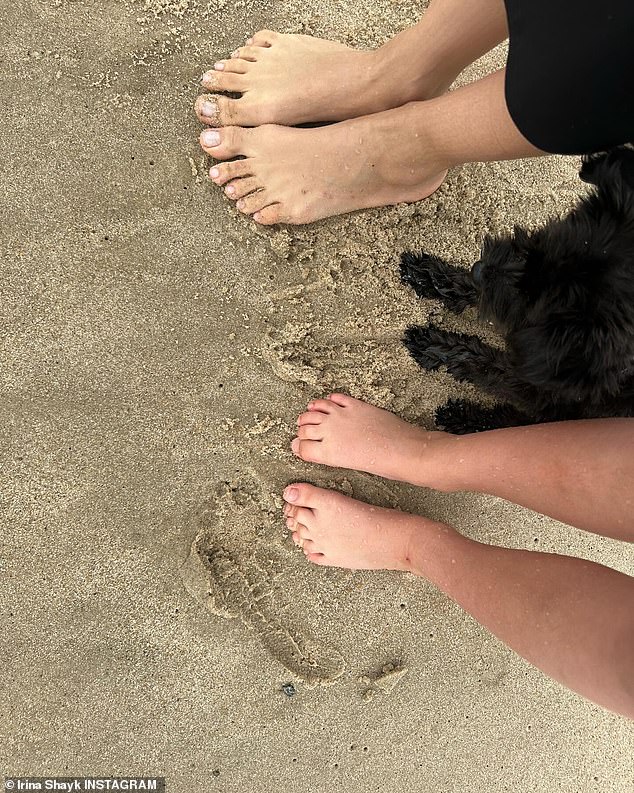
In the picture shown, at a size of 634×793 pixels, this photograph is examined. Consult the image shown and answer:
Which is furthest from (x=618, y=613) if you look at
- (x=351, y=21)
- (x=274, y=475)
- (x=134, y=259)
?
(x=351, y=21)

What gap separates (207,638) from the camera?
6.45 feet

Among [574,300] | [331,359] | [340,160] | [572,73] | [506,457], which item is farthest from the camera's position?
[331,359]

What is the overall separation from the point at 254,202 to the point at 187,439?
0.80 meters

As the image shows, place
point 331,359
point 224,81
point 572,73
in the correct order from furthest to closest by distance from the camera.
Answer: point 331,359
point 224,81
point 572,73

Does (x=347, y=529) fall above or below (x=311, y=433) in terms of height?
below

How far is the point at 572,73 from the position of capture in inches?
47.9

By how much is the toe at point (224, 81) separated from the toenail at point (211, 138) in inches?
6.4

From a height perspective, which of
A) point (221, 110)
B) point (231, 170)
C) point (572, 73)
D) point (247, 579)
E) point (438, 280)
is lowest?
point (247, 579)

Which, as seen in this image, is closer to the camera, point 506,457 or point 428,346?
point 506,457

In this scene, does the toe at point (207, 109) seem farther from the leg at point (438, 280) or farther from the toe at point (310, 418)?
the toe at point (310, 418)

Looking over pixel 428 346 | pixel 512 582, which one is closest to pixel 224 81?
pixel 428 346

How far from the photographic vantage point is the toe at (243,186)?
1.94m

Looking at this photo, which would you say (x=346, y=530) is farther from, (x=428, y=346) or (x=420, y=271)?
(x=420, y=271)

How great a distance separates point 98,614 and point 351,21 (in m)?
2.16
